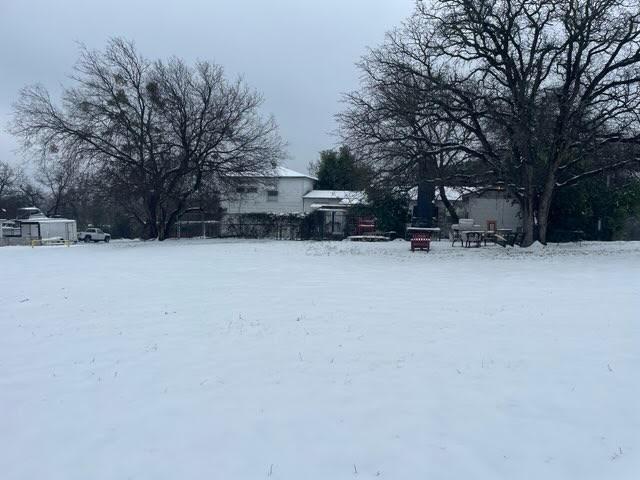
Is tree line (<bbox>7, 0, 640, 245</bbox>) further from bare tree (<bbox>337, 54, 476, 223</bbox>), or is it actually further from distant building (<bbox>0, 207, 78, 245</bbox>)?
distant building (<bbox>0, 207, 78, 245</bbox>)

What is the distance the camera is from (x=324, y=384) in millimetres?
5125

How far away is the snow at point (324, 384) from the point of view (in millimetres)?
3859

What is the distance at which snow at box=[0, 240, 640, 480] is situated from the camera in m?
3.86

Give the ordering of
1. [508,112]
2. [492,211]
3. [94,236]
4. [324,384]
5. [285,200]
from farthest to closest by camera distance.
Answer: [285,200], [94,236], [492,211], [508,112], [324,384]

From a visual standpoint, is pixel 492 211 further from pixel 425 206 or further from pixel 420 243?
pixel 420 243

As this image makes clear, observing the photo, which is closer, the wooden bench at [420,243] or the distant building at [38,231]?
the wooden bench at [420,243]

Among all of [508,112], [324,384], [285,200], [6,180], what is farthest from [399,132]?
[6,180]

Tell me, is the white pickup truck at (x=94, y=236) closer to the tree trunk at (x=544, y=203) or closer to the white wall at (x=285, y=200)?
the white wall at (x=285, y=200)

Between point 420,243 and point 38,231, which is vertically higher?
point 38,231

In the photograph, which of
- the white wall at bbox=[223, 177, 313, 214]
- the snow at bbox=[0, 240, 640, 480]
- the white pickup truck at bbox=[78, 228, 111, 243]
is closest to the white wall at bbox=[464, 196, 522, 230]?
the white wall at bbox=[223, 177, 313, 214]

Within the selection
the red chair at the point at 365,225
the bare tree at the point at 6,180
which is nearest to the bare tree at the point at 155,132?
the red chair at the point at 365,225

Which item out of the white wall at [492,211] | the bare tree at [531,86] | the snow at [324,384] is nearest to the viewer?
the snow at [324,384]

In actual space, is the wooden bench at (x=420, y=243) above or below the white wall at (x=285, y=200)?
below

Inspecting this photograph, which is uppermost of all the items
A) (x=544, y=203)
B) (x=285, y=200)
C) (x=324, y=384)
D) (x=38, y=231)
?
(x=285, y=200)
